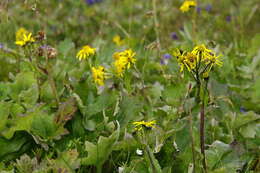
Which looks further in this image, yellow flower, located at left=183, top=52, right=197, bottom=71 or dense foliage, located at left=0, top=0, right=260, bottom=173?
dense foliage, located at left=0, top=0, right=260, bottom=173

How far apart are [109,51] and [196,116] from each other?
2.58ft

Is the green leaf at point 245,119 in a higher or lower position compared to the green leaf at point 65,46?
lower

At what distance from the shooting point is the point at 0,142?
1597mm

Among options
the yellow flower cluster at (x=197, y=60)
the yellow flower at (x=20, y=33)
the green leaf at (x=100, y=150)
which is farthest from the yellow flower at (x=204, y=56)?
the yellow flower at (x=20, y=33)

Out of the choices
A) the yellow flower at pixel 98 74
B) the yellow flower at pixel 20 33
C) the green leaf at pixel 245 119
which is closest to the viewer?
the green leaf at pixel 245 119

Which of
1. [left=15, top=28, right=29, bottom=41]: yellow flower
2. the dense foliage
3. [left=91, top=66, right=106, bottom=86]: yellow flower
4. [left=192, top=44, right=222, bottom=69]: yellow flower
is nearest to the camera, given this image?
[left=192, top=44, right=222, bottom=69]: yellow flower

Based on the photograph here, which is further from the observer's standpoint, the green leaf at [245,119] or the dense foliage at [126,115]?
the green leaf at [245,119]

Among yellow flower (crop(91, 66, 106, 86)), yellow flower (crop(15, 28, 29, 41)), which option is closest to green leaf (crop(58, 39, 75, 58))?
yellow flower (crop(15, 28, 29, 41))

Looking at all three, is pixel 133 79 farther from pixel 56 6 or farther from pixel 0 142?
pixel 56 6

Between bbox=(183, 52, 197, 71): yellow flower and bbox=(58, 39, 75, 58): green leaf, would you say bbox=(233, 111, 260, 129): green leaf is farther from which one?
→ bbox=(58, 39, 75, 58): green leaf

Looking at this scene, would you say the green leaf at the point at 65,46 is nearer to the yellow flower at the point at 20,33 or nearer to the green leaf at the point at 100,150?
the yellow flower at the point at 20,33

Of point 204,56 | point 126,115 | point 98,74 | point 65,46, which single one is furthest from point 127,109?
point 65,46

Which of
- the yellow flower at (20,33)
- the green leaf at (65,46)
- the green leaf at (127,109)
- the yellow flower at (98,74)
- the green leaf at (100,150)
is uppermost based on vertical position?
the yellow flower at (20,33)

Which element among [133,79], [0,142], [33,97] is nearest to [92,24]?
[133,79]
